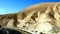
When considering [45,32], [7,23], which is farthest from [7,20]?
[45,32]

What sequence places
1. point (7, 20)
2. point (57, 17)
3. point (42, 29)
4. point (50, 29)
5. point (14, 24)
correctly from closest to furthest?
point (50, 29) < point (42, 29) < point (57, 17) < point (14, 24) < point (7, 20)

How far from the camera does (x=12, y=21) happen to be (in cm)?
10206

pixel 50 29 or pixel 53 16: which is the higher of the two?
pixel 53 16

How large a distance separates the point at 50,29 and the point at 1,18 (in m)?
60.1

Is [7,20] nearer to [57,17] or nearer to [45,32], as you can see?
[57,17]

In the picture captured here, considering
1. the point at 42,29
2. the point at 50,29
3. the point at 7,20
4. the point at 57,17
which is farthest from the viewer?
the point at 7,20

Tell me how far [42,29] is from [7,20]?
152ft

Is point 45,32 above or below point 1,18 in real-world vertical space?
below

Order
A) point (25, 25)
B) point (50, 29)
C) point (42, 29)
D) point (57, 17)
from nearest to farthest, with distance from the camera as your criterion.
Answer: point (50, 29)
point (42, 29)
point (57, 17)
point (25, 25)

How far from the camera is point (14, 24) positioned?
325 feet

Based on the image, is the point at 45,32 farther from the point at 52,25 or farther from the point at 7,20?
the point at 7,20

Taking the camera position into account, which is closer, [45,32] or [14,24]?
[45,32]

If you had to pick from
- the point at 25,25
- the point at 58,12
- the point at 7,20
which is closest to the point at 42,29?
the point at 58,12

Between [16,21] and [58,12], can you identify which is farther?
[16,21]
